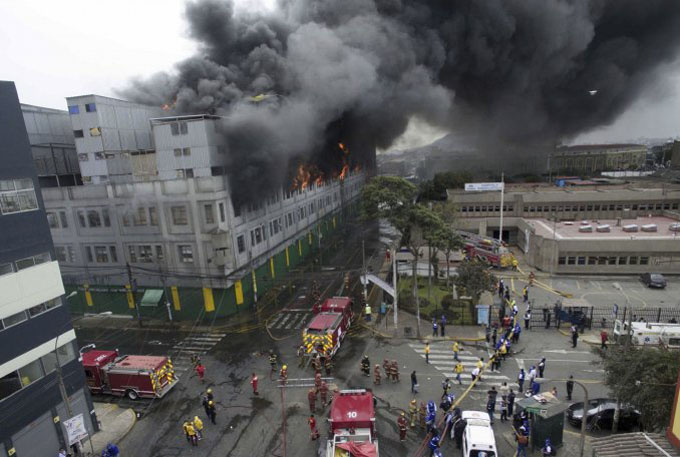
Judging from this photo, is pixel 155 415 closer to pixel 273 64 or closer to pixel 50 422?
pixel 50 422

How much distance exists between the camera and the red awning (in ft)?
39.7

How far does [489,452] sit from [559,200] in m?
37.1

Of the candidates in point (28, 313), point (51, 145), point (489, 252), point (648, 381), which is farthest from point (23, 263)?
point (489, 252)

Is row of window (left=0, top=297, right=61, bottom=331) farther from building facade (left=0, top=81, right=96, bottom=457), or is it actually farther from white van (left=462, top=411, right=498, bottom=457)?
white van (left=462, top=411, right=498, bottom=457)

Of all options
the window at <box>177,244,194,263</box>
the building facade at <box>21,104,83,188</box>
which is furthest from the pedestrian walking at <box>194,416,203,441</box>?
the building facade at <box>21,104,83,188</box>

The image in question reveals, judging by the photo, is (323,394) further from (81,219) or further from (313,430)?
(81,219)

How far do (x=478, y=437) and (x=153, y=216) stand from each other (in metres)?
23.5

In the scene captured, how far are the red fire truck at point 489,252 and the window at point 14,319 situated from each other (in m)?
28.9

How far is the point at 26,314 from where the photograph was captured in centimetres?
1338

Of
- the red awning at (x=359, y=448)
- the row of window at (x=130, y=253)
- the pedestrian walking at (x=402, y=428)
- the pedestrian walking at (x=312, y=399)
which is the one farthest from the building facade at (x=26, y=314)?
the row of window at (x=130, y=253)

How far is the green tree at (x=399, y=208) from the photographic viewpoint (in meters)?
25.2

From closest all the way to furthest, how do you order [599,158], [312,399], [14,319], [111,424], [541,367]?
[14,319] < [312,399] < [111,424] < [541,367] < [599,158]

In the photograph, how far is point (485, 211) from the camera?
4506 centimetres

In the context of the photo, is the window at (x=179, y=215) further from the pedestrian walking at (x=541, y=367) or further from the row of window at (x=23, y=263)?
the pedestrian walking at (x=541, y=367)
